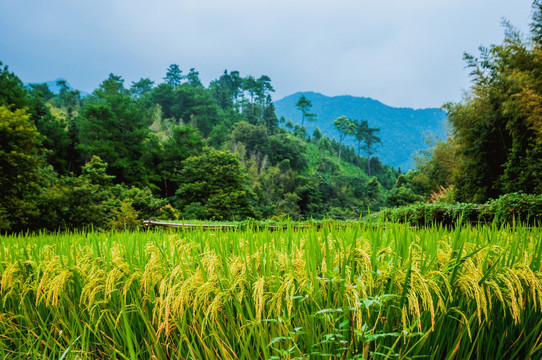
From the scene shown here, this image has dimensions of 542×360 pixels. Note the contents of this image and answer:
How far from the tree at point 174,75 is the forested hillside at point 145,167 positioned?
23758 millimetres

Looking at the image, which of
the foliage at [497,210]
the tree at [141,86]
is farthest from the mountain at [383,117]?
the foliage at [497,210]

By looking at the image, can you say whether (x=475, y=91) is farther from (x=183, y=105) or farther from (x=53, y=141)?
(x=183, y=105)

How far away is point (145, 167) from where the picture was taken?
30094 millimetres

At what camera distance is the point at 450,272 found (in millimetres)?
1981

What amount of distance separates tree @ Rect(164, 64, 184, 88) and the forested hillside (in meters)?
23.8

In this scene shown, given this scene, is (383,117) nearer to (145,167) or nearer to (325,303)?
(145,167)

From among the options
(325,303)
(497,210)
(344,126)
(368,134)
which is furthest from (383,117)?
(325,303)

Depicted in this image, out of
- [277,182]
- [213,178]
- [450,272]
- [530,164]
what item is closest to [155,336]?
[450,272]

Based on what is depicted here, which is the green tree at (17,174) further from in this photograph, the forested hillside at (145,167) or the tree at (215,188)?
the tree at (215,188)

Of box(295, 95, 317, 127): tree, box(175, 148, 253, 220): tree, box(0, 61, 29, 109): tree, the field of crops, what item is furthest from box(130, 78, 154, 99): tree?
the field of crops

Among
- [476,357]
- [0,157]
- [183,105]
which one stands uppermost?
[183,105]

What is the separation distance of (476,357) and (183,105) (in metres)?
57.3

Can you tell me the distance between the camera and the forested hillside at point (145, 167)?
39.7ft

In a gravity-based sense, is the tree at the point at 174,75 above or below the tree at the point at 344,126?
above
